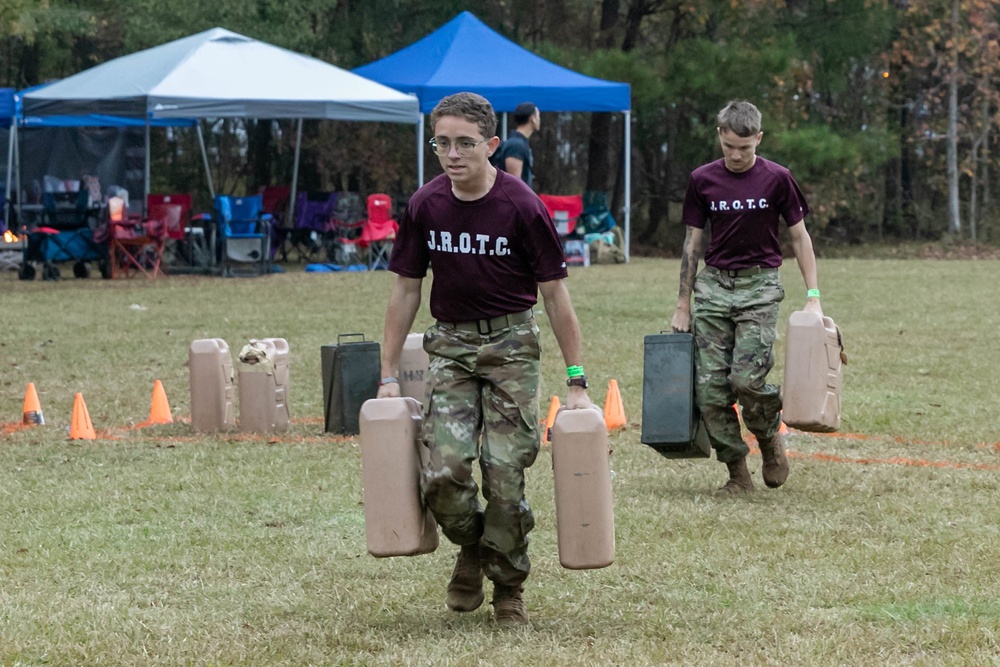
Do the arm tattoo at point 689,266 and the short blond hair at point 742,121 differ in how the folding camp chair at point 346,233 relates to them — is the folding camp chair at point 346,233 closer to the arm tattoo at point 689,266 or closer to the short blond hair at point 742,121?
the arm tattoo at point 689,266

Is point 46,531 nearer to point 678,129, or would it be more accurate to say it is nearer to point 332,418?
point 332,418

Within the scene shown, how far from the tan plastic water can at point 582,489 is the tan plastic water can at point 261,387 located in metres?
4.78

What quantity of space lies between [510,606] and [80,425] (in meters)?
4.95

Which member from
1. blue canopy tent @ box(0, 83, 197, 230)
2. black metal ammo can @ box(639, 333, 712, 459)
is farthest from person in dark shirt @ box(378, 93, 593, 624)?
blue canopy tent @ box(0, 83, 197, 230)

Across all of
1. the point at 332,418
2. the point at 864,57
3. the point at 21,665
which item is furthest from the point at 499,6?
the point at 21,665

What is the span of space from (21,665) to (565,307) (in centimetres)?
213

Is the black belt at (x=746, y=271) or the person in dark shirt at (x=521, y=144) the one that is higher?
the person in dark shirt at (x=521, y=144)

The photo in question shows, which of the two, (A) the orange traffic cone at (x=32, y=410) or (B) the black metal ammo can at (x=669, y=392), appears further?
(A) the orange traffic cone at (x=32, y=410)

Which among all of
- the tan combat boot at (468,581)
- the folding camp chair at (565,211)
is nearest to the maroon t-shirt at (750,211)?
the tan combat boot at (468,581)

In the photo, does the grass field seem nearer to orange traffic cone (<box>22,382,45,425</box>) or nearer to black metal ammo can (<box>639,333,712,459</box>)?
orange traffic cone (<box>22,382,45,425</box>)

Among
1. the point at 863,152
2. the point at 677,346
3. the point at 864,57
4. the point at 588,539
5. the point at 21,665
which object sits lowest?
the point at 21,665

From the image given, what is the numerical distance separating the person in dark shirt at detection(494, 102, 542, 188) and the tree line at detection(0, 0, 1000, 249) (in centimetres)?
1543

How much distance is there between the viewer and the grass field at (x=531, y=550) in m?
5.09

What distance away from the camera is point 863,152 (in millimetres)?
29141
